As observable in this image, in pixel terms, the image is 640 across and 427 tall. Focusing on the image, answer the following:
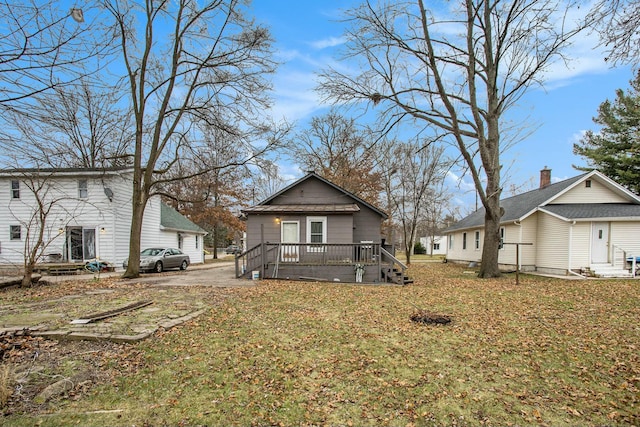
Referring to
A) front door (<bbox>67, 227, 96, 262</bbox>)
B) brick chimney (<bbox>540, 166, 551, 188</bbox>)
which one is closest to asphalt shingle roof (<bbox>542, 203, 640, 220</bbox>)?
brick chimney (<bbox>540, 166, 551, 188</bbox>)

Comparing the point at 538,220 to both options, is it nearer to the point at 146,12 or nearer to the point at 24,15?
the point at 24,15

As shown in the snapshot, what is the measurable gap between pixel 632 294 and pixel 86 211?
2425 cm

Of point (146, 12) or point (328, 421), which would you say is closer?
point (328, 421)

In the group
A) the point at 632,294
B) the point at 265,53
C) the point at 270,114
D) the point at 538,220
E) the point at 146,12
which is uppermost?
the point at 146,12

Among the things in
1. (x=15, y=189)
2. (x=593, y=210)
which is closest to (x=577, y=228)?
(x=593, y=210)

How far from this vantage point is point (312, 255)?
13836 mm

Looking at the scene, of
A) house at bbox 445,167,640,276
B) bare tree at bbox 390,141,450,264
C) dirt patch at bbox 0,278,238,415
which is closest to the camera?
dirt patch at bbox 0,278,238,415

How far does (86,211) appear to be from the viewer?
17.3 m

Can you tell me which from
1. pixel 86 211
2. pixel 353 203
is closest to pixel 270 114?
pixel 353 203

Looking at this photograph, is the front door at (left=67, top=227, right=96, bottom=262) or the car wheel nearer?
the car wheel

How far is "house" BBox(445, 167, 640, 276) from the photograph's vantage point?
1505 centimetres

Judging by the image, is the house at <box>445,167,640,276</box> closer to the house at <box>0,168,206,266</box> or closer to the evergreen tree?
the evergreen tree

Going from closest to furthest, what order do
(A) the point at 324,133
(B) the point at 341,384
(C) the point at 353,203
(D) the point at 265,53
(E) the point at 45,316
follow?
1. (B) the point at 341,384
2. (E) the point at 45,316
3. (D) the point at 265,53
4. (C) the point at 353,203
5. (A) the point at 324,133

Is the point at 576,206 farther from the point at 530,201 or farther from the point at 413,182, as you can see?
the point at 413,182
